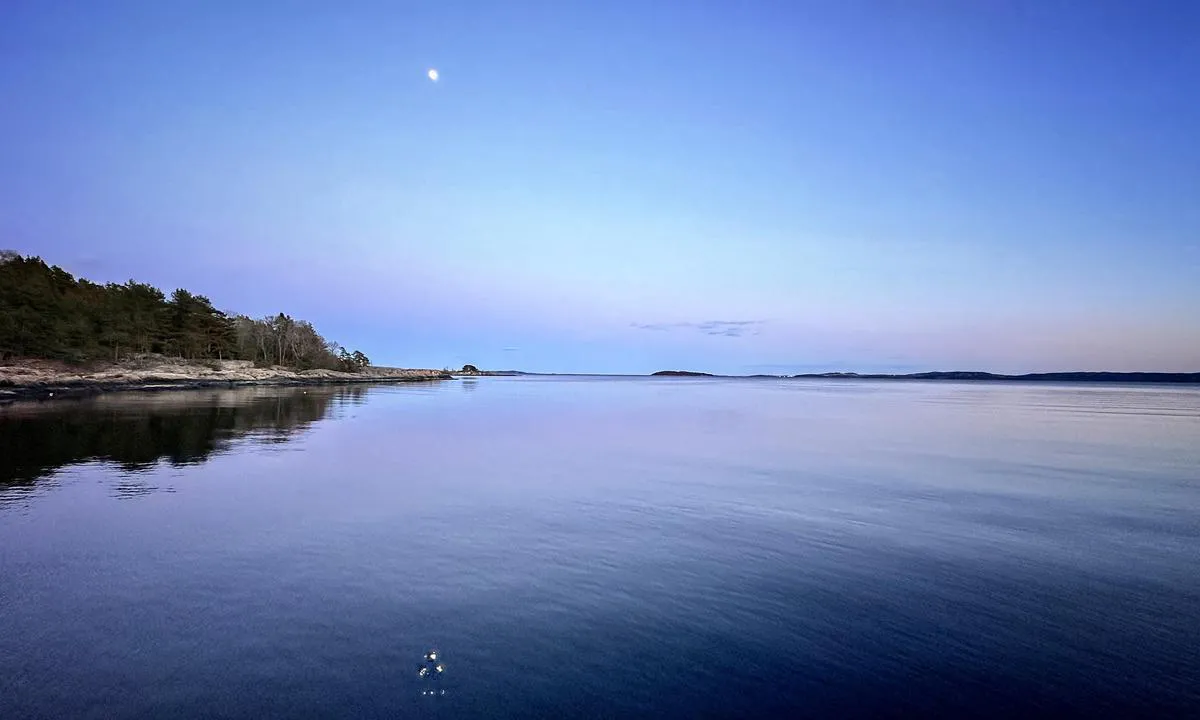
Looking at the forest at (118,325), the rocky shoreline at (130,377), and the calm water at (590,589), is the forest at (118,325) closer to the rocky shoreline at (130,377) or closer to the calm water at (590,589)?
the rocky shoreline at (130,377)

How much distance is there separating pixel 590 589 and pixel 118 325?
310 feet

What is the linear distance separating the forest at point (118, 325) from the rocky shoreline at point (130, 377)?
2.48 meters

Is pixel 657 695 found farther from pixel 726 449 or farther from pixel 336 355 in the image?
pixel 336 355

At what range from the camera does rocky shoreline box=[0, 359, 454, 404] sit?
55469mm

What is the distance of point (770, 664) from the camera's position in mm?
6277

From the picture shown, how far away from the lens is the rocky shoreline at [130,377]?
55.5 metres

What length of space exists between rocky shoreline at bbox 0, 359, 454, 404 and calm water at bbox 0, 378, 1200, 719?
153ft

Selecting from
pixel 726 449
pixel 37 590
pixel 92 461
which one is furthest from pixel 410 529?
pixel 726 449

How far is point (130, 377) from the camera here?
73.1 metres

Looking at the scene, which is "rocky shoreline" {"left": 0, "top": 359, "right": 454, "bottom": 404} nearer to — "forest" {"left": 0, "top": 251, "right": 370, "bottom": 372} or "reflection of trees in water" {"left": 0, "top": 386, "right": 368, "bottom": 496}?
"forest" {"left": 0, "top": 251, "right": 370, "bottom": 372}

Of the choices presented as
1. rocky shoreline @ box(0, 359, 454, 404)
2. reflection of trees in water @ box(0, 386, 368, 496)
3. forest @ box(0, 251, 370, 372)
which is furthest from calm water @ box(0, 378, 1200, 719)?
forest @ box(0, 251, 370, 372)

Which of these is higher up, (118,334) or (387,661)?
(118,334)

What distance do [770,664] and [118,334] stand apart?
95741 millimetres

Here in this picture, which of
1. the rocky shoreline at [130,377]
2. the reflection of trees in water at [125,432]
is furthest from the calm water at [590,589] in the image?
the rocky shoreline at [130,377]
